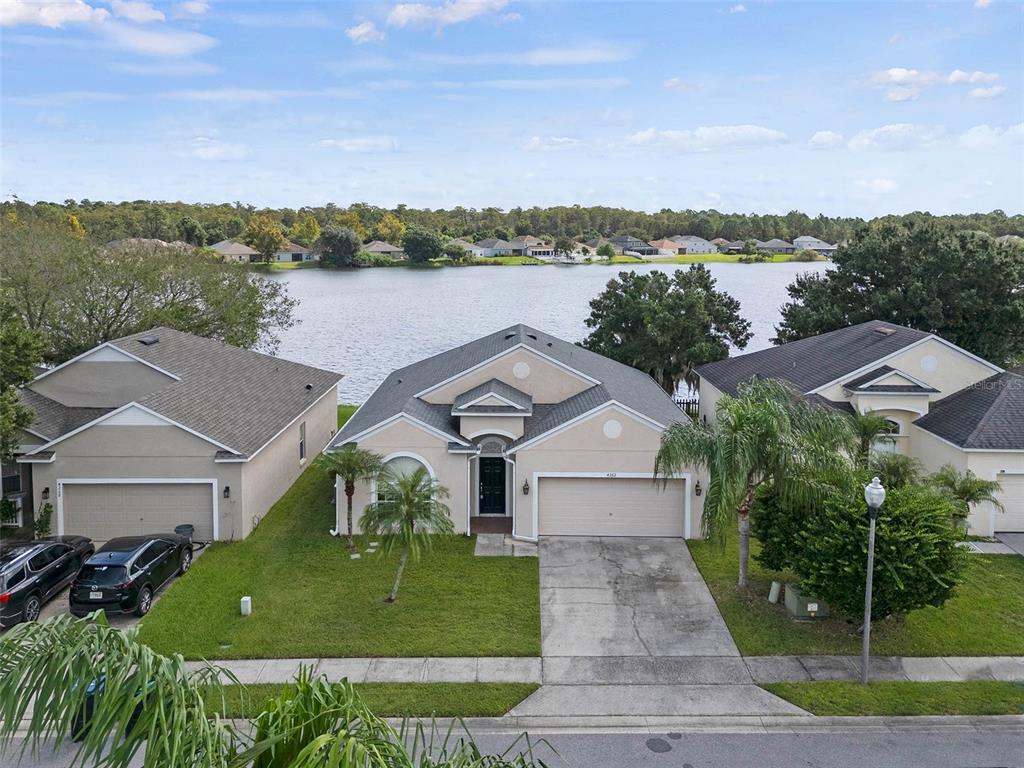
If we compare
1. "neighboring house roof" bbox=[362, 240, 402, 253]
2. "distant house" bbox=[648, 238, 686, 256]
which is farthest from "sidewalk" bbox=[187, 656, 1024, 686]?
"distant house" bbox=[648, 238, 686, 256]

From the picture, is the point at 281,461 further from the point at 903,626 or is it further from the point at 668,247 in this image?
the point at 668,247

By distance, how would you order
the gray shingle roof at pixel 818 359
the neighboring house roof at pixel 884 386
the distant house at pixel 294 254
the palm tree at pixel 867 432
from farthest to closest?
the distant house at pixel 294 254 → the gray shingle roof at pixel 818 359 → the neighboring house roof at pixel 884 386 → the palm tree at pixel 867 432

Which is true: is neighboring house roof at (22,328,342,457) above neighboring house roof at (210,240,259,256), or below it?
below

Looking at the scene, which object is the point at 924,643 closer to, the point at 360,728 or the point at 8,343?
the point at 360,728

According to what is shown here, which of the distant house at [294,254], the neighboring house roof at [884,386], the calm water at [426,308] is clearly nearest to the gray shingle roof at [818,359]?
the neighboring house roof at [884,386]

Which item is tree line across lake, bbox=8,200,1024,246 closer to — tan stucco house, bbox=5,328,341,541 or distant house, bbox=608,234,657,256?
distant house, bbox=608,234,657,256

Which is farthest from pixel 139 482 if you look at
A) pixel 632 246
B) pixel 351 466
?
pixel 632 246

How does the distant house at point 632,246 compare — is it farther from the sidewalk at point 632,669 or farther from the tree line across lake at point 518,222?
the sidewalk at point 632,669
